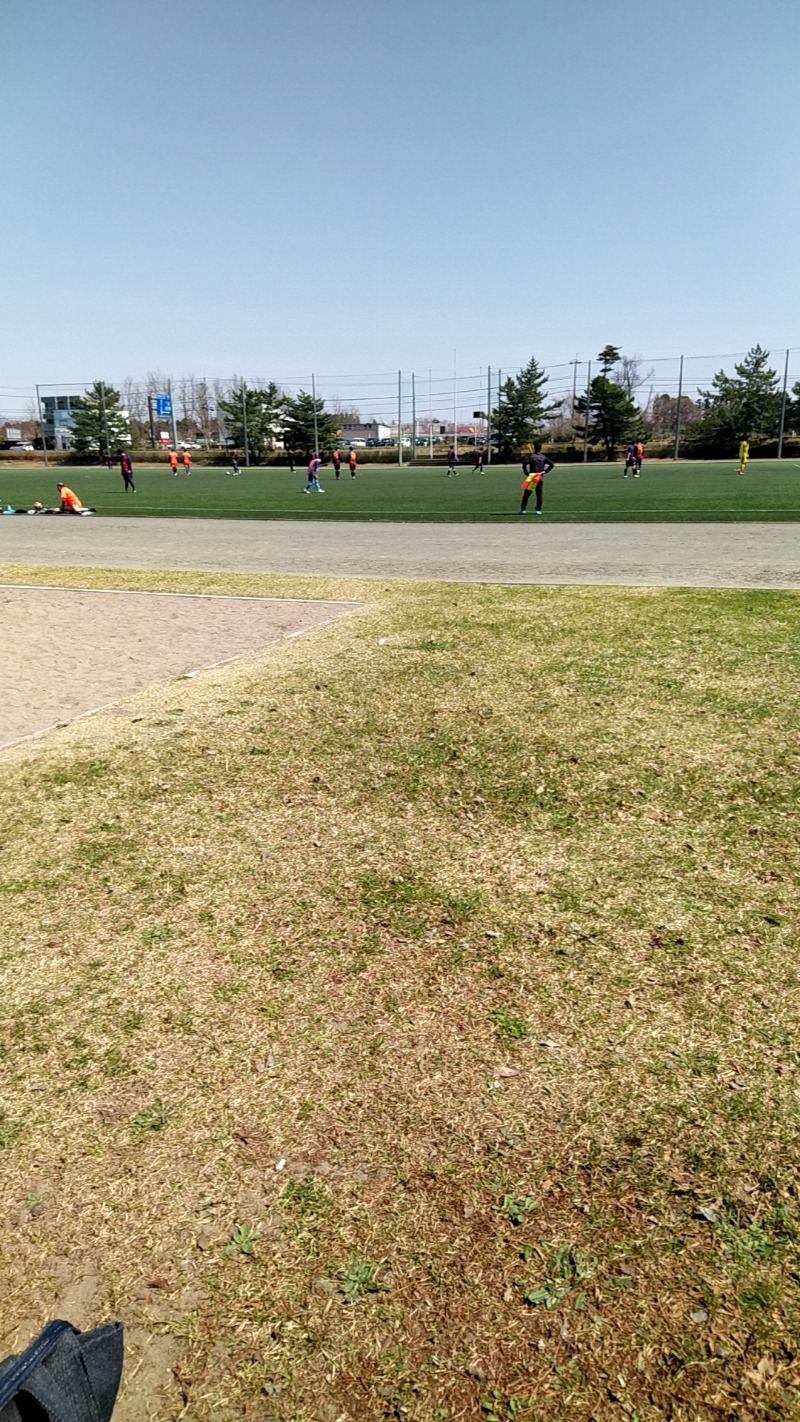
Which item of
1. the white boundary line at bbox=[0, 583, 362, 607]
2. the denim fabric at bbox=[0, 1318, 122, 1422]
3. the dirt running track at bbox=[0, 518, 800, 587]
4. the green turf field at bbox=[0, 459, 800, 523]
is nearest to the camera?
the denim fabric at bbox=[0, 1318, 122, 1422]

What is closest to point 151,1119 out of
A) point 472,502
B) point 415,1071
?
point 415,1071

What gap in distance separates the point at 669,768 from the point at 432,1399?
12.5 feet

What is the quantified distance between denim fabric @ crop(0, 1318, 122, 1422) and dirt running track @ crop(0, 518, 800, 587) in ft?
37.8

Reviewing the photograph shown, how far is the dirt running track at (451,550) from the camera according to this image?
44.4ft

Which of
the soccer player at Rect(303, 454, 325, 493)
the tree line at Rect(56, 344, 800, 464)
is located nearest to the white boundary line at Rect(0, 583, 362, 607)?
the soccer player at Rect(303, 454, 325, 493)

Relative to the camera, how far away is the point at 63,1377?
1481 mm

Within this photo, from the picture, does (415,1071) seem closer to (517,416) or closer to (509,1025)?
(509,1025)

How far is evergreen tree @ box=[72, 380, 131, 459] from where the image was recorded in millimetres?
102625

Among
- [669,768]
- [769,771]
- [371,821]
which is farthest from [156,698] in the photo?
[769,771]

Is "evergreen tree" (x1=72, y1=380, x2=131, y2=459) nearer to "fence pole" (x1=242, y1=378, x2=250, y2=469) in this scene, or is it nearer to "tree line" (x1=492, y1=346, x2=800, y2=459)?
"fence pole" (x1=242, y1=378, x2=250, y2=469)

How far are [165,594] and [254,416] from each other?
9939cm

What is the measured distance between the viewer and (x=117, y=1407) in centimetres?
182

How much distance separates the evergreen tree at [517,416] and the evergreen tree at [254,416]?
86.0 feet

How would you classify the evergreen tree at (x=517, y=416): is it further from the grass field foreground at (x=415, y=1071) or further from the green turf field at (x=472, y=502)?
the grass field foreground at (x=415, y=1071)
